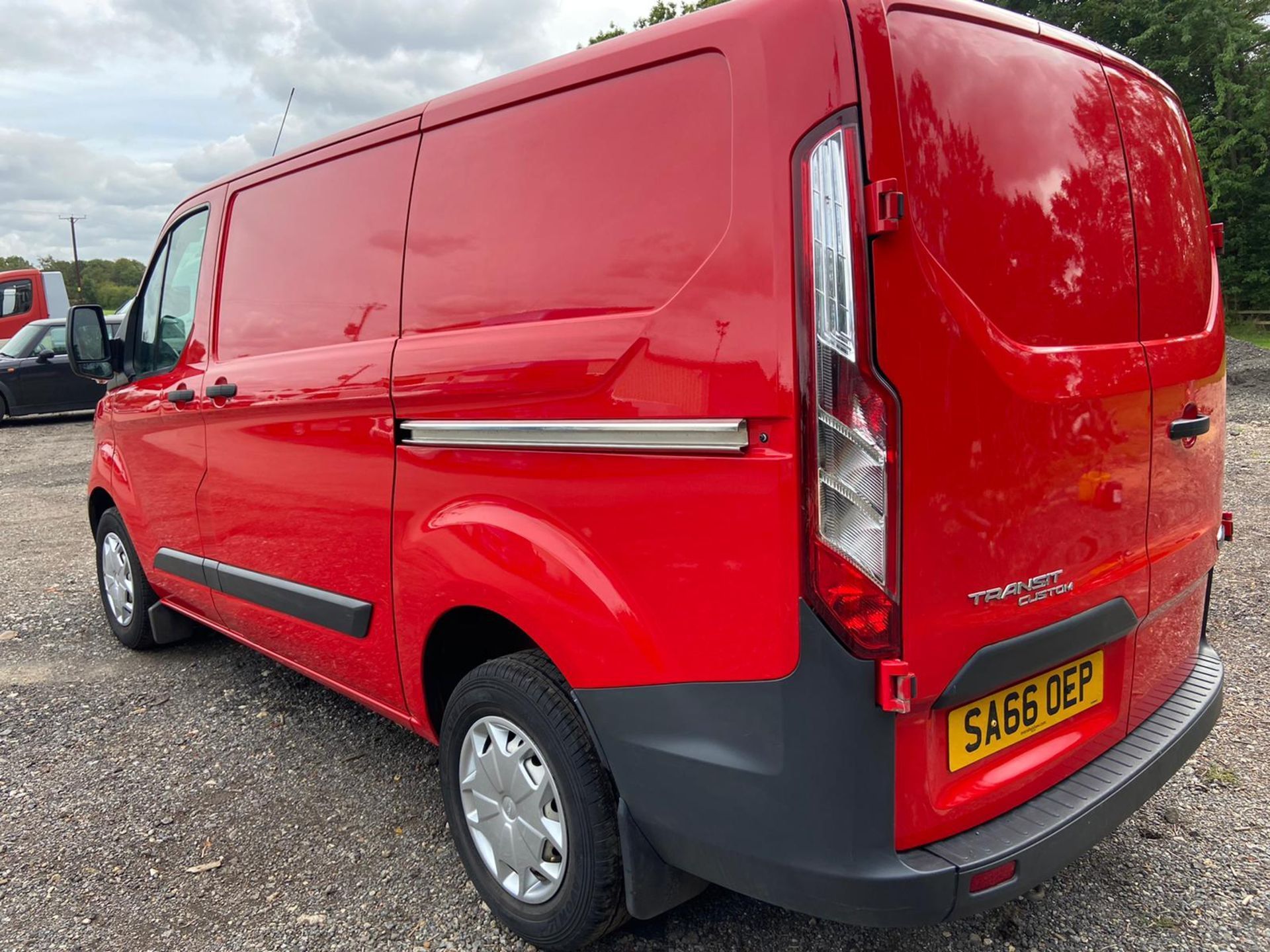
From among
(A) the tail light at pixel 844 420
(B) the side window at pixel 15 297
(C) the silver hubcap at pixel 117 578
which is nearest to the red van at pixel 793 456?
(A) the tail light at pixel 844 420

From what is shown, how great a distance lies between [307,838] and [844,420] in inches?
86.5

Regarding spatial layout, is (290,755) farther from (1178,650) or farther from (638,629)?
(1178,650)

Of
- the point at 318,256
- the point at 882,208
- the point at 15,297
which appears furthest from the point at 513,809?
the point at 15,297

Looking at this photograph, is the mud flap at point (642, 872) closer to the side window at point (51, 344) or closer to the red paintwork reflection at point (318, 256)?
the red paintwork reflection at point (318, 256)

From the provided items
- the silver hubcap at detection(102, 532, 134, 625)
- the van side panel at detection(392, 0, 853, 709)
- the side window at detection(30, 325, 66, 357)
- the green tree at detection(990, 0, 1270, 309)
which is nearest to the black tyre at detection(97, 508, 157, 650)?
the silver hubcap at detection(102, 532, 134, 625)

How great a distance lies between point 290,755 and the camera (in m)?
3.37

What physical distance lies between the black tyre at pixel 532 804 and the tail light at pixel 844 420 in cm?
73

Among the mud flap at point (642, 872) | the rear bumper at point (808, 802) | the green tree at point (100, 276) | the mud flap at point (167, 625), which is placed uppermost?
the green tree at point (100, 276)

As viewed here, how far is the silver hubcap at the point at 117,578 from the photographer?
14.5 feet

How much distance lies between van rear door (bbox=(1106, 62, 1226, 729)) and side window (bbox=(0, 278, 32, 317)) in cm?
2061

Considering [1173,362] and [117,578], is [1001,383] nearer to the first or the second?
[1173,362]

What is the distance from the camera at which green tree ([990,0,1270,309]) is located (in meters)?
24.3

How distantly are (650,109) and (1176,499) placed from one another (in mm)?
1514

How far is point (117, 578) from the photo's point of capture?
4531 millimetres
